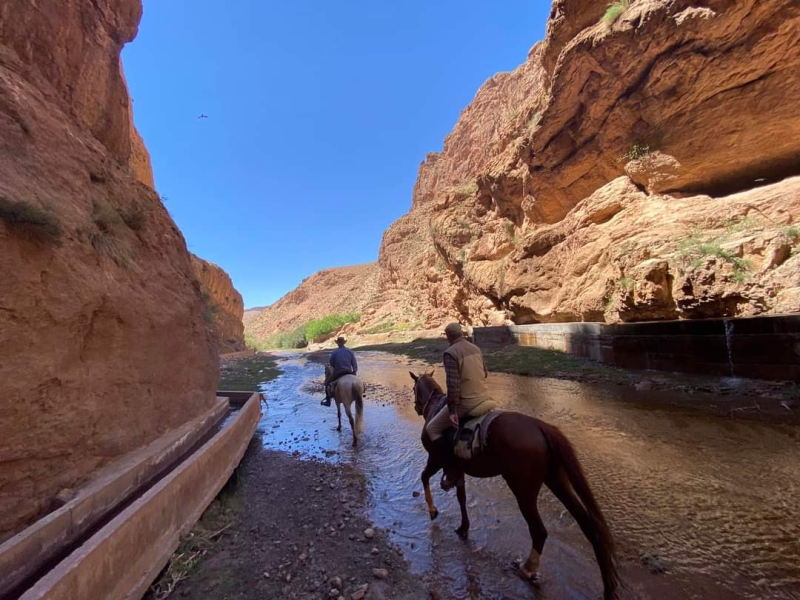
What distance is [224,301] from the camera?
50719 mm

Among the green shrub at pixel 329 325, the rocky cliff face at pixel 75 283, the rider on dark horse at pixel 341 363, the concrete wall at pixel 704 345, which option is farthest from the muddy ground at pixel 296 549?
the green shrub at pixel 329 325

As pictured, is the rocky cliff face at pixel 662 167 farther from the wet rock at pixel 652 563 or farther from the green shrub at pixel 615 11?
the wet rock at pixel 652 563

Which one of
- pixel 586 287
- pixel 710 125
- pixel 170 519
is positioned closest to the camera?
pixel 170 519

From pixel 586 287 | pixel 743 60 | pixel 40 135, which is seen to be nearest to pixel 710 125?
pixel 743 60

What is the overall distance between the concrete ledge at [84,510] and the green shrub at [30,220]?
9.04 ft

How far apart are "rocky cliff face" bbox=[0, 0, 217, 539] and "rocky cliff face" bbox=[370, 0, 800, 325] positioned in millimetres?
15228

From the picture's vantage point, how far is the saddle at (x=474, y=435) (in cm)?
368

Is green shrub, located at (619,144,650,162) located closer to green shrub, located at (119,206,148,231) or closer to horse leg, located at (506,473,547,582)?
horse leg, located at (506,473,547,582)

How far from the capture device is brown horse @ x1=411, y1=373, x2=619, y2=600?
299cm

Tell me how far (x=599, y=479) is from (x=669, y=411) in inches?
175

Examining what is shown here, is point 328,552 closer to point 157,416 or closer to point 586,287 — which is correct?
point 157,416

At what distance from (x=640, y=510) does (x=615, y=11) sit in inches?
889

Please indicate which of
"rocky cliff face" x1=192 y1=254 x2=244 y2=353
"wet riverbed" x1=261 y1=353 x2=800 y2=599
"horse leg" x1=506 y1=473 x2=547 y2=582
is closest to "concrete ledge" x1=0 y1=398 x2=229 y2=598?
"wet riverbed" x1=261 y1=353 x2=800 y2=599

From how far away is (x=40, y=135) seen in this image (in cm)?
469
